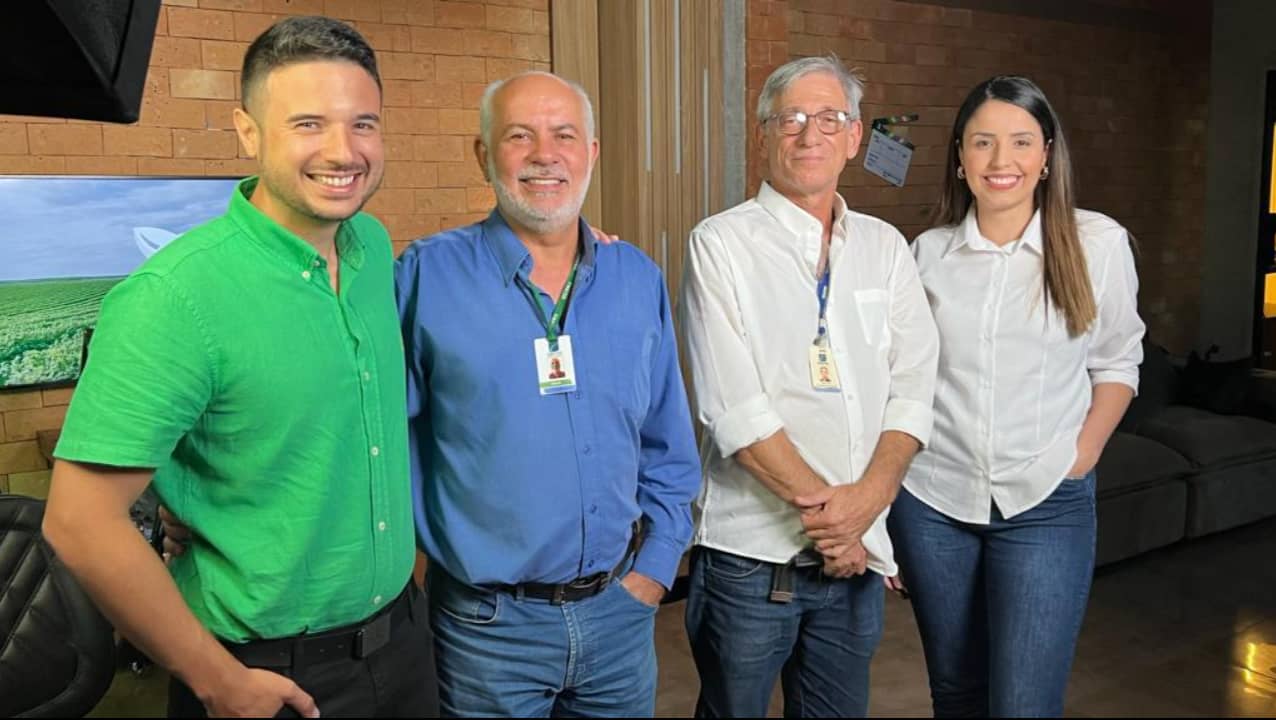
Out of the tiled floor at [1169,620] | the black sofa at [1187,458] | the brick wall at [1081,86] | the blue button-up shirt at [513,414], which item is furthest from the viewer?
the brick wall at [1081,86]

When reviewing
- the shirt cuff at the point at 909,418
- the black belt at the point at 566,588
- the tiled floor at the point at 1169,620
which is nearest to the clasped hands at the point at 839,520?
Result: the shirt cuff at the point at 909,418

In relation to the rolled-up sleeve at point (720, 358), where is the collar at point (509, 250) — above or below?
above

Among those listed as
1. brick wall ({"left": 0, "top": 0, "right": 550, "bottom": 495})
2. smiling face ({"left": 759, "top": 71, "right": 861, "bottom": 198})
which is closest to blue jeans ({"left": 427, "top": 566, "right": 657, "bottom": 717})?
smiling face ({"left": 759, "top": 71, "right": 861, "bottom": 198})

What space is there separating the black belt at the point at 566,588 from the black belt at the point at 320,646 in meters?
0.23

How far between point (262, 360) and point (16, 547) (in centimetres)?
109

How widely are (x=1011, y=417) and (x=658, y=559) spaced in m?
0.77

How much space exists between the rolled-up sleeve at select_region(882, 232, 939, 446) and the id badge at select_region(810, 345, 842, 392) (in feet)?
0.46

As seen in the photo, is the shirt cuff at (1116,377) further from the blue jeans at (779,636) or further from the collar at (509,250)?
the collar at (509,250)

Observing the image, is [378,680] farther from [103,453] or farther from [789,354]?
[789,354]

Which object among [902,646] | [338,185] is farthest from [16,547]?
[902,646]

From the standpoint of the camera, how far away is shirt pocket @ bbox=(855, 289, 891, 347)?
196cm

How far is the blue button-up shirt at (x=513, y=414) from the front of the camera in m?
1.62

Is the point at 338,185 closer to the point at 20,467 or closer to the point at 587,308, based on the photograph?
the point at 587,308

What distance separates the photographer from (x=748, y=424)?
1861 millimetres
